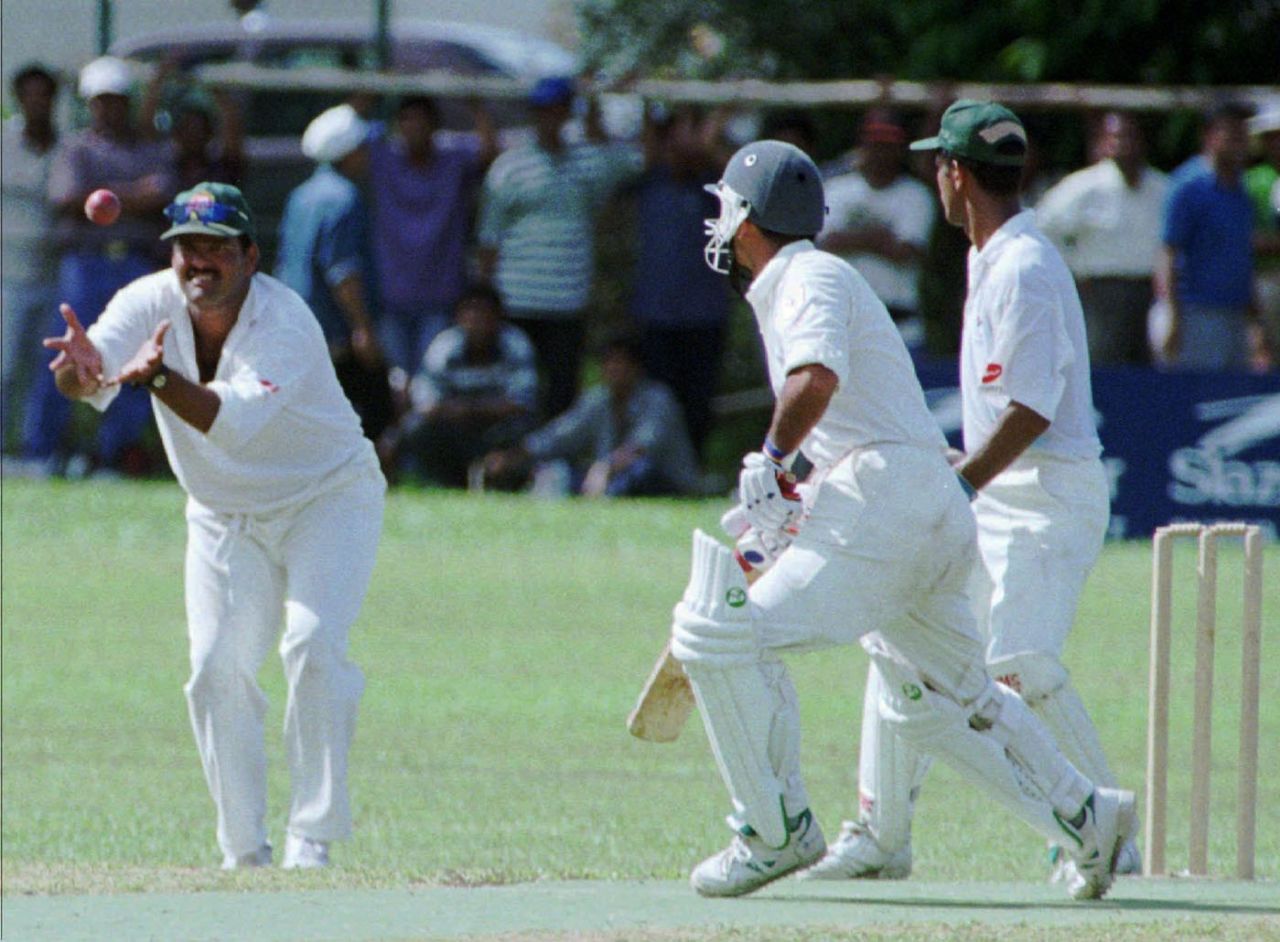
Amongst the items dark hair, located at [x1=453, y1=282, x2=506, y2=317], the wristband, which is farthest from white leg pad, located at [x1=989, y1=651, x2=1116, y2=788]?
dark hair, located at [x1=453, y1=282, x2=506, y2=317]

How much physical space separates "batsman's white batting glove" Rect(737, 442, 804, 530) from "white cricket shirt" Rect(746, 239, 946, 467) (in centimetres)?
18

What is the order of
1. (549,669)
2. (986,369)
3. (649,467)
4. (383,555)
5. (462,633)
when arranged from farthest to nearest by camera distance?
(649,467) → (383,555) → (462,633) → (549,669) → (986,369)

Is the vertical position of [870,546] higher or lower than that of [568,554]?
higher

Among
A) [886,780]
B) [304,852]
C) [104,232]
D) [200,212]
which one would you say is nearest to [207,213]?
[200,212]

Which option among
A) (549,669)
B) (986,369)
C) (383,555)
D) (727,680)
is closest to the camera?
(727,680)

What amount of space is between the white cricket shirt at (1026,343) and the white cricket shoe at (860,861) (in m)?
1.00

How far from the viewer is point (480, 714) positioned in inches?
372

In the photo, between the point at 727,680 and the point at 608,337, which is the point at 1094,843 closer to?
the point at 727,680

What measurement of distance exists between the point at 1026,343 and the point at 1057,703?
91 centimetres

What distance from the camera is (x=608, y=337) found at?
15.9 metres

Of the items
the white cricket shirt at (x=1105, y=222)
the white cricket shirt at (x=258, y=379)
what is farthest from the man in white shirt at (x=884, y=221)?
the white cricket shirt at (x=258, y=379)

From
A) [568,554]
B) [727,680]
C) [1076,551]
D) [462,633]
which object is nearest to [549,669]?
[462,633]

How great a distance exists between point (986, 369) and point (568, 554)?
7.40m

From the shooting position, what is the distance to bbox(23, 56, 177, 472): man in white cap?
14.9 meters
